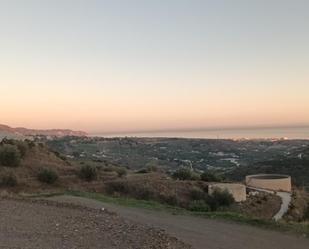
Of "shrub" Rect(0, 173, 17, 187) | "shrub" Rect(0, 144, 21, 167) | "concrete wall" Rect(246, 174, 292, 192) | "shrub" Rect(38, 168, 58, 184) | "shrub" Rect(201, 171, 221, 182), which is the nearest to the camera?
"shrub" Rect(0, 173, 17, 187)

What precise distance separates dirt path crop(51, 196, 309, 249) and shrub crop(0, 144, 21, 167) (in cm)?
1762

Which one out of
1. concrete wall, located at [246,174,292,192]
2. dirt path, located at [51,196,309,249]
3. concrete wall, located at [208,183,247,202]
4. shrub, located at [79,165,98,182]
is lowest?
concrete wall, located at [246,174,292,192]

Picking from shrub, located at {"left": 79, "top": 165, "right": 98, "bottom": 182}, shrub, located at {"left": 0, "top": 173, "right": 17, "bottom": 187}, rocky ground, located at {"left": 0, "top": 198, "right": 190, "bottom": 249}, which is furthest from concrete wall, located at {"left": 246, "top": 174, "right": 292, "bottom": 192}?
rocky ground, located at {"left": 0, "top": 198, "right": 190, "bottom": 249}

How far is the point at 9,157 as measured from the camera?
117 ft

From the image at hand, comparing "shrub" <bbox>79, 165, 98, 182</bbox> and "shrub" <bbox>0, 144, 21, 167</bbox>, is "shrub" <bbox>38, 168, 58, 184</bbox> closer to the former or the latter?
"shrub" <bbox>79, 165, 98, 182</bbox>

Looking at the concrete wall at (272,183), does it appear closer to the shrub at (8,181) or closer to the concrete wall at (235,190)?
the concrete wall at (235,190)

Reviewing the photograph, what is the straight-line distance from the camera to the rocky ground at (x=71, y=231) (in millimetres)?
11570

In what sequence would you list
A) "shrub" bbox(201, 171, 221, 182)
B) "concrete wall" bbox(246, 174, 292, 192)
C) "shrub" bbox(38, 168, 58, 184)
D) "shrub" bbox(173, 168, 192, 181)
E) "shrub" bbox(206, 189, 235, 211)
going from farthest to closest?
"concrete wall" bbox(246, 174, 292, 192)
"shrub" bbox(201, 171, 221, 182)
"shrub" bbox(173, 168, 192, 181)
"shrub" bbox(206, 189, 235, 211)
"shrub" bbox(38, 168, 58, 184)

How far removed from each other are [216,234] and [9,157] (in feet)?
75.6

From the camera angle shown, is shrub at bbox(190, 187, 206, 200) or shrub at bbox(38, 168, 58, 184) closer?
shrub at bbox(38, 168, 58, 184)

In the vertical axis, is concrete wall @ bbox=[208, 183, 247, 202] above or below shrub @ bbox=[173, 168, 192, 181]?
below

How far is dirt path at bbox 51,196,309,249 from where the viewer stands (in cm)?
1443

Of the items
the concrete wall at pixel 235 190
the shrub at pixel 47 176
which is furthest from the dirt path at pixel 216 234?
the concrete wall at pixel 235 190

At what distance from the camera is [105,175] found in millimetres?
38812
